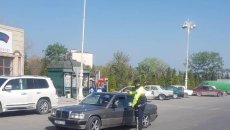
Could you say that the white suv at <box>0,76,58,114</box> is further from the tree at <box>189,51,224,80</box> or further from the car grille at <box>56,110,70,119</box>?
the tree at <box>189,51,224,80</box>

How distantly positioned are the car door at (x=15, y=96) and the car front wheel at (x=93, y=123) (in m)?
5.94

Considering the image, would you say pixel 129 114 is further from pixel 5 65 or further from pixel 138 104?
pixel 5 65

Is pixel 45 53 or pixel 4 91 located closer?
pixel 4 91

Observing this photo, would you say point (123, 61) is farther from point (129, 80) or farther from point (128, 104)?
point (128, 104)

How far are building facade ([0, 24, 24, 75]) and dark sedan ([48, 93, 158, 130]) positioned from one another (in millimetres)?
15868

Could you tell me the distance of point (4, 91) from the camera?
687 inches

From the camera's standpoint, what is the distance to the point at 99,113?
13.1 metres

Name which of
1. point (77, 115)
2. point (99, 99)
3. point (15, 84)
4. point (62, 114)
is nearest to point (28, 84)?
point (15, 84)

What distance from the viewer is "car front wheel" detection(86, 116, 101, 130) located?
504 inches

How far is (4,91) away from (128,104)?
6.01 meters

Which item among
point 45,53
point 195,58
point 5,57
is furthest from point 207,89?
point 195,58

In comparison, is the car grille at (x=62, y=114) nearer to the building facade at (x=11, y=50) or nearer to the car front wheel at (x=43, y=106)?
the car front wheel at (x=43, y=106)

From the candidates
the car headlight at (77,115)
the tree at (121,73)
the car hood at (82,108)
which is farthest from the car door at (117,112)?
the tree at (121,73)

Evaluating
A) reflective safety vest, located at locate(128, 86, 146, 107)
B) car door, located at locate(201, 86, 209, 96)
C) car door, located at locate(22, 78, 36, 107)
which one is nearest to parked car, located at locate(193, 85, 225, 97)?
car door, located at locate(201, 86, 209, 96)
